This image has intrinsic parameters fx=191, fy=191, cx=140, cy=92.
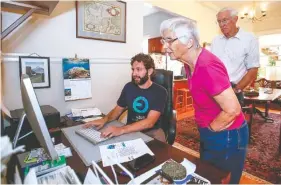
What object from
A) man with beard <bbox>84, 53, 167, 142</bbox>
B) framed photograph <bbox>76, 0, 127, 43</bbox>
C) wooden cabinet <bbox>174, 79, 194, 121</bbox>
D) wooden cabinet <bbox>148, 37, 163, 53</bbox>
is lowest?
wooden cabinet <bbox>174, 79, 194, 121</bbox>

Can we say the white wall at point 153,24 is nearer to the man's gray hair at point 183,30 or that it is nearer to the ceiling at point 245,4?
the ceiling at point 245,4

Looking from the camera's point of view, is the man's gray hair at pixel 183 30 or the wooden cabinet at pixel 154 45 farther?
the wooden cabinet at pixel 154 45

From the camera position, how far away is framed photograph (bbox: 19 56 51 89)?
1538 mm

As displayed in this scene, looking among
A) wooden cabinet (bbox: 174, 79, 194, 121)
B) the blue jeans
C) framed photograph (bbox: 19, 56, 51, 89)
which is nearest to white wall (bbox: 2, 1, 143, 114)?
framed photograph (bbox: 19, 56, 51, 89)

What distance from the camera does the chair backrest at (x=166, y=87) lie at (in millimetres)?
1675

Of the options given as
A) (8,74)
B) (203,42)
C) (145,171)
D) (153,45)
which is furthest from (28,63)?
(153,45)

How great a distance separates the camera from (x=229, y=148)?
1076mm

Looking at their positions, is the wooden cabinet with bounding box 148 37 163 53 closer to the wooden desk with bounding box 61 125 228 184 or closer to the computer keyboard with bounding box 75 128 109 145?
the computer keyboard with bounding box 75 128 109 145

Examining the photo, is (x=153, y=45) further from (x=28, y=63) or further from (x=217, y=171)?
(x=217, y=171)

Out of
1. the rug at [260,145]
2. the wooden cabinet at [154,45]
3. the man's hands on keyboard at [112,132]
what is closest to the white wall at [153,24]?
the wooden cabinet at [154,45]

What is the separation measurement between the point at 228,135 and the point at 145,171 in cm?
55

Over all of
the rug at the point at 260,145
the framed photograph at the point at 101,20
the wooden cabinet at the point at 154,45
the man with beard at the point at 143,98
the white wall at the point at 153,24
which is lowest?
the rug at the point at 260,145

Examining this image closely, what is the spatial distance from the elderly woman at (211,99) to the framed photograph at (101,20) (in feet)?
3.37

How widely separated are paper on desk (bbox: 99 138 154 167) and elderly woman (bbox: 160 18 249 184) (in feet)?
1.28
